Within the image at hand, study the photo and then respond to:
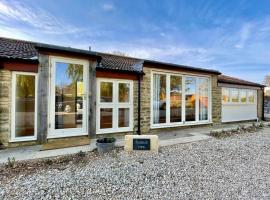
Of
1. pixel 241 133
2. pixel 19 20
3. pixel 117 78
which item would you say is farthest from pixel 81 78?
pixel 241 133

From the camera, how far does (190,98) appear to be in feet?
30.6

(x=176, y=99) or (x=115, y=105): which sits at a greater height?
(x=176, y=99)

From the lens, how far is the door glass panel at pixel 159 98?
8.30m

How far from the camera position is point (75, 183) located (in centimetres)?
328

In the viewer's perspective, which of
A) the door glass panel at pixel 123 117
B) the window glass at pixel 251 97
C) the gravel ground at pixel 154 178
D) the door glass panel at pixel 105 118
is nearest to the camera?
the gravel ground at pixel 154 178

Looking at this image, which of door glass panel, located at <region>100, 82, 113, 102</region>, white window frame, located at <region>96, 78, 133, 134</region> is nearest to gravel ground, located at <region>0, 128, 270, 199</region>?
white window frame, located at <region>96, 78, 133, 134</region>

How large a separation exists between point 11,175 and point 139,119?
497cm

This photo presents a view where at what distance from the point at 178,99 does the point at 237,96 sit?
549cm

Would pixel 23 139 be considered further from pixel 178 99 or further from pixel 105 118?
pixel 178 99

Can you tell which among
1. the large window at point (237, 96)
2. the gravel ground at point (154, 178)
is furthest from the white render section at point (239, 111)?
the gravel ground at point (154, 178)

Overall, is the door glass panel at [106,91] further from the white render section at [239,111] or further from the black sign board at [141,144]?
the white render section at [239,111]

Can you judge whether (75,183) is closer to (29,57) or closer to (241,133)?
(29,57)

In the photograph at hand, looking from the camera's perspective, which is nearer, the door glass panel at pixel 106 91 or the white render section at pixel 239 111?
the door glass panel at pixel 106 91

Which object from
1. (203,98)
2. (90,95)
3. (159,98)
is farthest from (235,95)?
(90,95)
